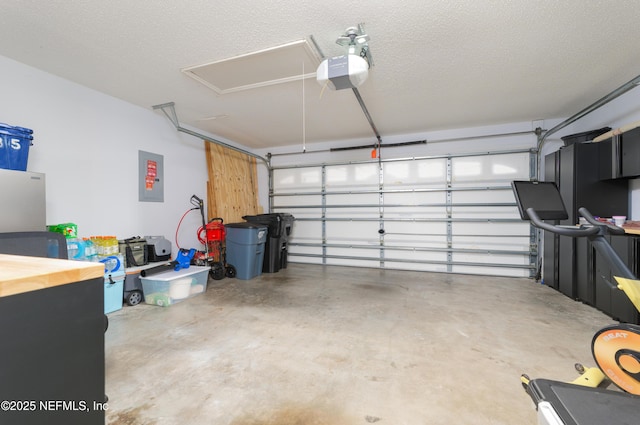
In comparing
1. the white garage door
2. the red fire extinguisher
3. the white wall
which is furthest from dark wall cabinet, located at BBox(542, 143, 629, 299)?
the white wall

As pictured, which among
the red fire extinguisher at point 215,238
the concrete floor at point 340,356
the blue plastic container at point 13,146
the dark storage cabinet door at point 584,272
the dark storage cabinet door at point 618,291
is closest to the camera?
the concrete floor at point 340,356

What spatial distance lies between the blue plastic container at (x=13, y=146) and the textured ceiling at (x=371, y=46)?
83 centimetres

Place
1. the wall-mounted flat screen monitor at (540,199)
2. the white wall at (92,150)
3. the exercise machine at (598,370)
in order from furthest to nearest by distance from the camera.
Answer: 1. the white wall at (92,150)
2. the wall-mounted flat screen monitor at (540,199)
3. the exercise machine at (598,370)

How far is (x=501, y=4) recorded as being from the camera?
201 cm

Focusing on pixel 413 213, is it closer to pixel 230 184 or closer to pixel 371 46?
pixel 371 46

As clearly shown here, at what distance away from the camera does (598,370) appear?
154cm

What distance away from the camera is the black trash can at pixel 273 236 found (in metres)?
5.12

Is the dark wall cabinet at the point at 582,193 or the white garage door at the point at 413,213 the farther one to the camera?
the white garage door at the point at 413,213

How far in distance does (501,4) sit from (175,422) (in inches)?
138

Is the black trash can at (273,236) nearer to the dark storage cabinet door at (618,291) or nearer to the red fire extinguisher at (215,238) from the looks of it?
the red fire extinguisher at (215,238)

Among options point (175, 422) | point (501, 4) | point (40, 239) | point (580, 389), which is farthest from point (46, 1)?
point (580, 389)

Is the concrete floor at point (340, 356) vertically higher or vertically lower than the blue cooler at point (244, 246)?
lower

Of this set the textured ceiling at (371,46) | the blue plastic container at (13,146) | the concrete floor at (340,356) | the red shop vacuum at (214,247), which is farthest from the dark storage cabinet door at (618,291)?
the blue plastic container at (13,146)

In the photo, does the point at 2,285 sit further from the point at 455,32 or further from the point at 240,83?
the point at 240,83
